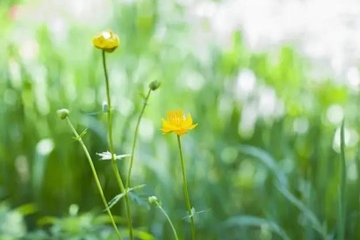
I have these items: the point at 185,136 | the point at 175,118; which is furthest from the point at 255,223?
the point at 175,118

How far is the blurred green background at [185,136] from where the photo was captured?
1.59 metres

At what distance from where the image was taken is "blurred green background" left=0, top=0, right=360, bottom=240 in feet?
5.21

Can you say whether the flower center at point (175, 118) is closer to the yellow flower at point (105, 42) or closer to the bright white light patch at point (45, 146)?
the yellow flower at point (105, 42)

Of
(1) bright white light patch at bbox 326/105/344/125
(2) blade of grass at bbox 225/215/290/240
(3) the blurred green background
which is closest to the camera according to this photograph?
(2) blade of grass at bbox 225/215/290/240

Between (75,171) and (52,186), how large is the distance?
2.5 inches

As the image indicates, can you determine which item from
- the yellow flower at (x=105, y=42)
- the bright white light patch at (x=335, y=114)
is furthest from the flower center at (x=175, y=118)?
the bright white light patch at (x=335, y=114)

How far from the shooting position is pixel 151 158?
171cm

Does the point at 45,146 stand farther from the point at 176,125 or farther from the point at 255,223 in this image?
the point at 176,125

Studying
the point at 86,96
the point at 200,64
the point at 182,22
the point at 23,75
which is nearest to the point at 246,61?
the point at 200,64

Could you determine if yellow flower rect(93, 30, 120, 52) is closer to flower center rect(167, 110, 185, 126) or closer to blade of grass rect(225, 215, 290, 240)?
flower center rect(167, 110, 185, 126)

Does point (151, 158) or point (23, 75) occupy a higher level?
point (23, 75)

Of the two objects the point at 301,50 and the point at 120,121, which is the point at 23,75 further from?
the point at 301,50

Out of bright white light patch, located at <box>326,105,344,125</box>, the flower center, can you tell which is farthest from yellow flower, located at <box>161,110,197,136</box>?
bright white light patch, located at <box>326,105,344,125</box>

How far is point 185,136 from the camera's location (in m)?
1.77
